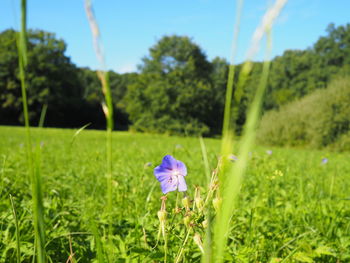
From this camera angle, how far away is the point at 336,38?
135 feet

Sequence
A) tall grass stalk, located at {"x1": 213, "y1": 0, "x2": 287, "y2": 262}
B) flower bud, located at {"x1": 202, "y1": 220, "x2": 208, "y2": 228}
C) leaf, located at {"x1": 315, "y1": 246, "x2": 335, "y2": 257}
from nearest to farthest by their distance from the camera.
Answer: tall grass stalk, located at {"x1": 213, "y1": 0, "x2": 287, "y2": 262} → flower bud, located at {"x1": 202, "y1": 220, "x2": 208, "y2": 228} → leaf, located at {"x1": 315, "y1": 246, "x2": 335, "y2": 257}

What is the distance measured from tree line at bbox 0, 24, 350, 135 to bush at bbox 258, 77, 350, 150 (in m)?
8.92

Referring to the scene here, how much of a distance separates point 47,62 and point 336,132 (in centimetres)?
3204

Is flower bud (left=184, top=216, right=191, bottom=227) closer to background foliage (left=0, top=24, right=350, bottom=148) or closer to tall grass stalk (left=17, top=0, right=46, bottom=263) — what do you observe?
tall grass stalk (left=17, top=0, right=46, bottom=263)

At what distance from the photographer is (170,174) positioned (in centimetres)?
90

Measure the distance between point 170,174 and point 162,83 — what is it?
31.6m

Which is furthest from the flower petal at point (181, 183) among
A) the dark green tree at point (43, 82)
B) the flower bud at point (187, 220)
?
the dark green tree at point (43, 82)

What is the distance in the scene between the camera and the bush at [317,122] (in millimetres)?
17141

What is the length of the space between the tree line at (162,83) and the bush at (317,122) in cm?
892

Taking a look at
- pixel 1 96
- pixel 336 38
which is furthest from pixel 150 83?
pixel 336 38

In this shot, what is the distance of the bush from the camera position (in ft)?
56.2

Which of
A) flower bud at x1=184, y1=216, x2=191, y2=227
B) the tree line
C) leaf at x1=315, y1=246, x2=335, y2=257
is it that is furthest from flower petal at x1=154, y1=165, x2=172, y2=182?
the tree line

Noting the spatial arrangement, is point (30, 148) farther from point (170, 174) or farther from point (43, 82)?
point (43, 82)

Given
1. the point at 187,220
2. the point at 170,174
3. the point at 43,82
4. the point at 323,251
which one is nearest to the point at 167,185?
the point at 170,174
